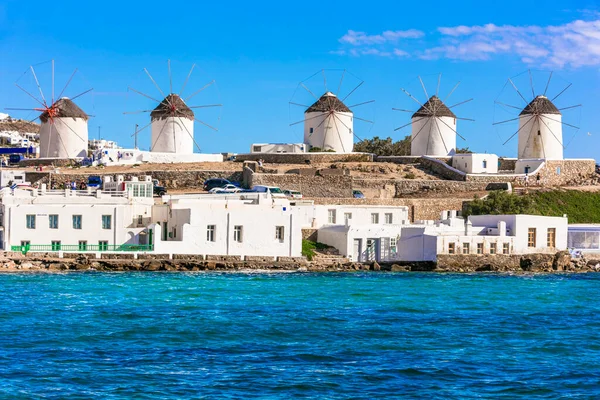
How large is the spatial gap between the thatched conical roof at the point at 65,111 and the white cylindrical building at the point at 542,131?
28.2 meters

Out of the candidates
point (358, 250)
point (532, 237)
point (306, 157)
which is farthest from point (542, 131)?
point (358, 250)

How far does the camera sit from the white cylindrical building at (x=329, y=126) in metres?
70.2

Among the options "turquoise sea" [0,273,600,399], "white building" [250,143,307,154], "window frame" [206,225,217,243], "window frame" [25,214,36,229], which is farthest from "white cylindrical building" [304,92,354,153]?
"turquoise sea" [0,273,600,399]

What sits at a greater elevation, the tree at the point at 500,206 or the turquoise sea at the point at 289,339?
the tree at the point at 500,206

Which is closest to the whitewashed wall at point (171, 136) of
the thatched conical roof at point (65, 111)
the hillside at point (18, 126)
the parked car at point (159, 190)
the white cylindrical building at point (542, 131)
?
the thatched conical roof at point (65, 111)

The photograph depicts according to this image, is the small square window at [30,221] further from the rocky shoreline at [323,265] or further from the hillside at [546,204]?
the hillside at [546,204]

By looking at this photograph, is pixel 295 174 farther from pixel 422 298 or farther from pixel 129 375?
pixel 129 375

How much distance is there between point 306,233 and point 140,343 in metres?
24.0

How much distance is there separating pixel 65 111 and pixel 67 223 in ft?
93.2

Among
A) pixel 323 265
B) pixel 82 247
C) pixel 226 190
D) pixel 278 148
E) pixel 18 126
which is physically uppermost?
pixel 18 126

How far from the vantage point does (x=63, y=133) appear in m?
68.1

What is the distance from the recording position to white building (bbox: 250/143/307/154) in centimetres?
6838

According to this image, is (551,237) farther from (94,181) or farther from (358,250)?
(94,181)

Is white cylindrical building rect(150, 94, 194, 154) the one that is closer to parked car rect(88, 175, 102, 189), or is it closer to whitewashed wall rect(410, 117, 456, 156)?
parked car rect(88, 175, 102, 189)
